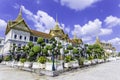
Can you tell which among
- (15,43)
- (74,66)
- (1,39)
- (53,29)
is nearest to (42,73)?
(74,66)

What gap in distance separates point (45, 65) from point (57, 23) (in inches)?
1602

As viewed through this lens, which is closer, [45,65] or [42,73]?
[42,73]

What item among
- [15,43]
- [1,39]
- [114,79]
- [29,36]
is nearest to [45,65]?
[114,79]

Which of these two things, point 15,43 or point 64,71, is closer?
point 64,71

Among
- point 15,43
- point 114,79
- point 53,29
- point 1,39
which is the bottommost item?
point 114,79

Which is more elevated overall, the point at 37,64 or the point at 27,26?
the point at 27,26

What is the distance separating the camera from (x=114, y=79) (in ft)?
37.3

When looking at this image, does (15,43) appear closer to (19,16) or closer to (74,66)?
(19,16)

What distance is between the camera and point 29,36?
1638 inches

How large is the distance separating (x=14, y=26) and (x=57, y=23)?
21.1 meters

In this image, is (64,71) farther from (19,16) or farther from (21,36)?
(19,16)

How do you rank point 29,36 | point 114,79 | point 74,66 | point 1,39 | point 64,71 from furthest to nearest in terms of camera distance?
point 1,39 < point 29,36 < point 74,66 < point 64,71 < point 114,79

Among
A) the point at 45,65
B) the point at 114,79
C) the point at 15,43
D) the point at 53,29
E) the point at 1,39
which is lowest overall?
the point at 114,79

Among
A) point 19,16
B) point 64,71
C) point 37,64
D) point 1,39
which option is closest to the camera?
point 64,71
